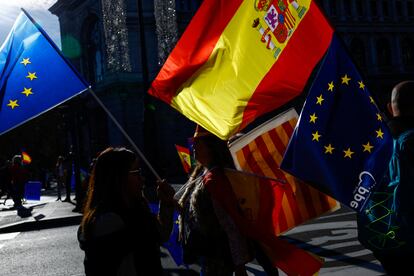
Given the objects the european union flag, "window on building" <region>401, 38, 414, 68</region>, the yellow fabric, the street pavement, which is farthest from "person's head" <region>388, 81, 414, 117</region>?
"window on building" <region>401, 38, 414, 68</region>

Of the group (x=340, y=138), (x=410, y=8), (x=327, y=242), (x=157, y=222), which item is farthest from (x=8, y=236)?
(x=410, y=8)

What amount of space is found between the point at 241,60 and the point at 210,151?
67 centimetres

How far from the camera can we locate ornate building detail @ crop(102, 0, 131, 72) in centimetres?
3666

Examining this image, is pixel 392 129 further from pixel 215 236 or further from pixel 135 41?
pixel 135 41

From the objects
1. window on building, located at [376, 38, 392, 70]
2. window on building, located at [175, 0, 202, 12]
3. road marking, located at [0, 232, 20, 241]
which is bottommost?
road marking, located at [0, 232, 20, 241]

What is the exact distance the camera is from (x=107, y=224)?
2643 millimetres

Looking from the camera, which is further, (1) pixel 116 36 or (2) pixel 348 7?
(2) pixel 348 7

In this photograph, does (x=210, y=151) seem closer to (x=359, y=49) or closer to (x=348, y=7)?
(x=348, y=7)

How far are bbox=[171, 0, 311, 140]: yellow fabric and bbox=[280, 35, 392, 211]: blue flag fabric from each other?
43 cm

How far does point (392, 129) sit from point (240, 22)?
1.33m

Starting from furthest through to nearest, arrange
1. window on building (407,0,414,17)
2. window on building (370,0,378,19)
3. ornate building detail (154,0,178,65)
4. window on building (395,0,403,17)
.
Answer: window on building (407,0,414,17) < window on building (395,0,403,17) < window on building (370,0,378,19) < ornate building detail (154,0,178,65)

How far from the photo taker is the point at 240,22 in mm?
3695

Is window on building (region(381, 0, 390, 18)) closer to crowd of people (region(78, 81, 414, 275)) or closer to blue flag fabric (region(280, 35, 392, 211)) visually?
blue flag fabric (region(280, 35, 392, 211))

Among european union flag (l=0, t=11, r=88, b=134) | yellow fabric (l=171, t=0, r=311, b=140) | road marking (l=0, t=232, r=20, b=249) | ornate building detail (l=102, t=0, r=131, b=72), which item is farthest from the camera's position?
ornate building detail (l=102, t=0, r=131, b=72)
